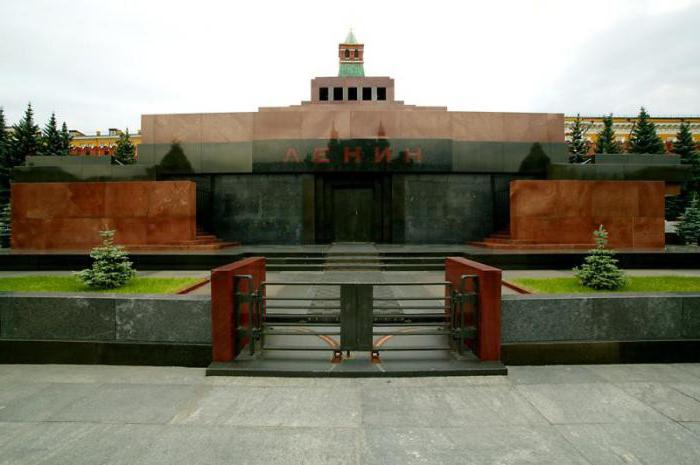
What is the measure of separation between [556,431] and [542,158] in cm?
1788

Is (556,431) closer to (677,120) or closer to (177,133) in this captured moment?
(177,133)

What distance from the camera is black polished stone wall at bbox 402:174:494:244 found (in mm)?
18844

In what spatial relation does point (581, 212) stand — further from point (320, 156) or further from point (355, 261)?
point (320, 156)

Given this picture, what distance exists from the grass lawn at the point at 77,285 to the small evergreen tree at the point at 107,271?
19 centimetres

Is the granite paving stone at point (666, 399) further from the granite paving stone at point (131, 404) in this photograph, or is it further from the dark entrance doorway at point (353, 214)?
the dark entrance doorway at point (353, 214)

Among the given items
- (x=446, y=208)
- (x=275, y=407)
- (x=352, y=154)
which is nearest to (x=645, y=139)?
(x=446, y=208)

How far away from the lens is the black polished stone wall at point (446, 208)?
61.8 feet

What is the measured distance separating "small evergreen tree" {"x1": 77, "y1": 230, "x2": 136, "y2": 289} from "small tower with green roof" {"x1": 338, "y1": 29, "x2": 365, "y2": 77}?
150 feet

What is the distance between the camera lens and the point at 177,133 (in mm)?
19641

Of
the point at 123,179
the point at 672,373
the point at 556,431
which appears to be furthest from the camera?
the point at 123,179

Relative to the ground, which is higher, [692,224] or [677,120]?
[677,120]

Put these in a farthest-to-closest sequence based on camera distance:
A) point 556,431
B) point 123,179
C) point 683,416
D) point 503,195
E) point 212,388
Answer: point 503,195 < point 123,179 < point 212,388 < point 683,416 < point 556,431

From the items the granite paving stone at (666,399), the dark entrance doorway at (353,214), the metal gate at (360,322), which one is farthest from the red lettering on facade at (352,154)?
the granite paving stone at (666,399)

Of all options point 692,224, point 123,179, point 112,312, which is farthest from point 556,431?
point 692,224
